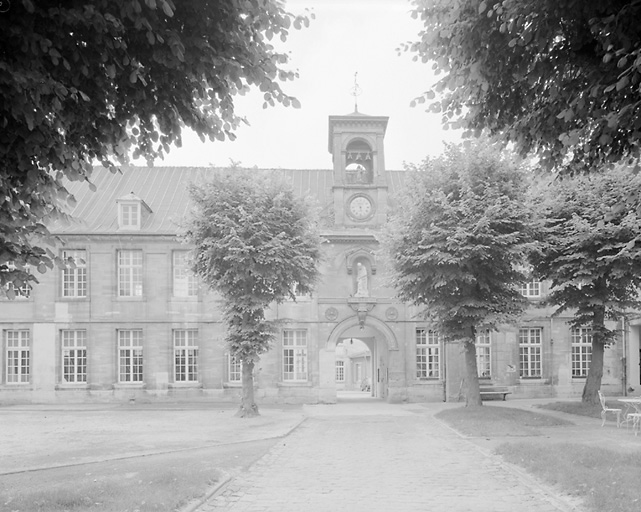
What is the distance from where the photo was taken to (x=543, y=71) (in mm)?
8242

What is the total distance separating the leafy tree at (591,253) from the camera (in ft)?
80.1

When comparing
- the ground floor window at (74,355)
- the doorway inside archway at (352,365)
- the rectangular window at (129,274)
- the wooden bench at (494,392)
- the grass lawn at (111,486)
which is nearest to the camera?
the grass lawn at (111,486)

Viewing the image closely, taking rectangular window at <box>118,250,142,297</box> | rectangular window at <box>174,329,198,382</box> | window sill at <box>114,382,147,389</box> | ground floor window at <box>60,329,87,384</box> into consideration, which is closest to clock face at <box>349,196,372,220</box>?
rectangular window at <box>174,329,198,382</box>

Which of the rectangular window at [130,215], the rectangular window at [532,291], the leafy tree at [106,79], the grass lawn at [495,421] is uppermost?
the rectangular window at [130,215]

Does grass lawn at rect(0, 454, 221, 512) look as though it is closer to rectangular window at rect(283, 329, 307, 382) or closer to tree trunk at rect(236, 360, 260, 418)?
tree trunk at rect(236, 360, 260, 418)

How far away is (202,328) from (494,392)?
14273 mm

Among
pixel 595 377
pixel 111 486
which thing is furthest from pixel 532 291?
pixel 111 486

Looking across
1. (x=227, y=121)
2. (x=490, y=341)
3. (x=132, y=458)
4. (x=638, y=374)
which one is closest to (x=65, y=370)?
(x=490, y=341)

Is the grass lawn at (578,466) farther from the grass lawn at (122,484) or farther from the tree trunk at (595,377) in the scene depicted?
the tree trunk at (595,377)

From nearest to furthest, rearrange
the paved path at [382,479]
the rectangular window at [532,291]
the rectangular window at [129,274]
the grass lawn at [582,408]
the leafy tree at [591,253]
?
the paved path at [382,479], the leafy tree at [591,253], the grass lawn at [582,408], the rectangular window at [129,274], the rectangular window at [532,291]

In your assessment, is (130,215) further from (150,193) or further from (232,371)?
(232,371)

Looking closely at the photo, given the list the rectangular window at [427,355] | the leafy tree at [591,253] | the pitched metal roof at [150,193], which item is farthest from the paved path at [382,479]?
the pitched metal roof at [150,193]

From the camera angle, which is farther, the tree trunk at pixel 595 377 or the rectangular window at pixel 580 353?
the rectangular window at pixel 580 353

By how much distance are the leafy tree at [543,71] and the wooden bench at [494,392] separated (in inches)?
1061
